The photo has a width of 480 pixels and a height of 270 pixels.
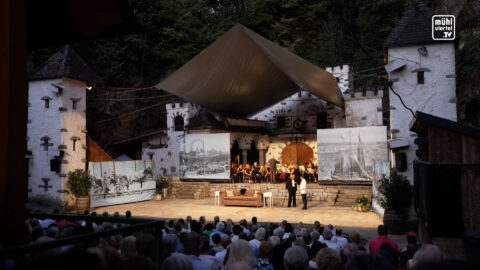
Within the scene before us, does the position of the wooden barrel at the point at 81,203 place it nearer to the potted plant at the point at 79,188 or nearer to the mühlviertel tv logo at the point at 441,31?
the potted plant at the point at 79,188

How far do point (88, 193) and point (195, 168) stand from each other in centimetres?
587

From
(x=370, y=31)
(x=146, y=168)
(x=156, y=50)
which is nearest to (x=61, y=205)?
(x=146, y=168)

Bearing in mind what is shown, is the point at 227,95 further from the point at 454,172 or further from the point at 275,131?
the point at 454,172

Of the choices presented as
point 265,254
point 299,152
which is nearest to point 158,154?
point 299,152

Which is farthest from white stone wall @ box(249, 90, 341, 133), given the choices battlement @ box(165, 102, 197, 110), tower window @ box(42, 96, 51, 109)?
tower window @ box(42, 96, 51, 109)

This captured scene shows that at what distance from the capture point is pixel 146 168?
18828 mm

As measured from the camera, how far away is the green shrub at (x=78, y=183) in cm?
1524

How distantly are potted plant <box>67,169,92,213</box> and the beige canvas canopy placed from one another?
202 inches

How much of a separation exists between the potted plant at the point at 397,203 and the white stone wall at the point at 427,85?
0.96m

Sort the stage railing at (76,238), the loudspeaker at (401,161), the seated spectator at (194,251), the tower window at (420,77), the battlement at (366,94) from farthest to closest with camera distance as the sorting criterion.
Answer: the battlement at (366,94) < the tower window at (420,77) < the loudspeaker at (401,161) < the seated spectator at (194,251) < the stage railing at (76,238)

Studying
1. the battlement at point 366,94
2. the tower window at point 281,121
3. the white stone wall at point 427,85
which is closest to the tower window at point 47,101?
the tower window at point 281,121

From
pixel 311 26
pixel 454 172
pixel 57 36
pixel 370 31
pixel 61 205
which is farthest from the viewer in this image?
pixel 311 26

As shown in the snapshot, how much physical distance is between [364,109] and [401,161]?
8542 mm

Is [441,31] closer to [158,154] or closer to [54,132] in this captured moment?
[54,132]
